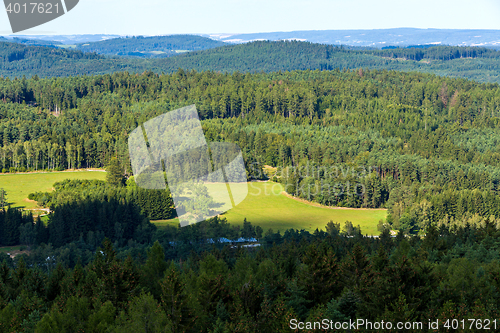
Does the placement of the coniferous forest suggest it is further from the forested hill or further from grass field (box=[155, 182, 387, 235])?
grass field (box=[155, 182, 387, 235])

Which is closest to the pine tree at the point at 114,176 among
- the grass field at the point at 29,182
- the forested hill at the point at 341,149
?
the forested hill at the point at 341,149

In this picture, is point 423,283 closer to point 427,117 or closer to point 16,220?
point 16,220

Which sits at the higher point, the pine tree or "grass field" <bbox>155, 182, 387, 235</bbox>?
the pine tree

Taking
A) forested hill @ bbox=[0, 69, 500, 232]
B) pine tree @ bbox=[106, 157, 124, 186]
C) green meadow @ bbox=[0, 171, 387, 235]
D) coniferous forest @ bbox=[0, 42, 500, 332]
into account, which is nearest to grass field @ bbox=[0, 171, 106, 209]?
green meadow @ bbox=[0, 171, 387, 235]

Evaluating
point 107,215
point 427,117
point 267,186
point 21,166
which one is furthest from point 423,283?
point 427,117

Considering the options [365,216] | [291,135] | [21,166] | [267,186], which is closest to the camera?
[365,216]

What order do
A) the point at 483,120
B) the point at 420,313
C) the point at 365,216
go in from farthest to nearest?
1. the point at 483,120
2. the point at 365,216
3. the point at 420,313
